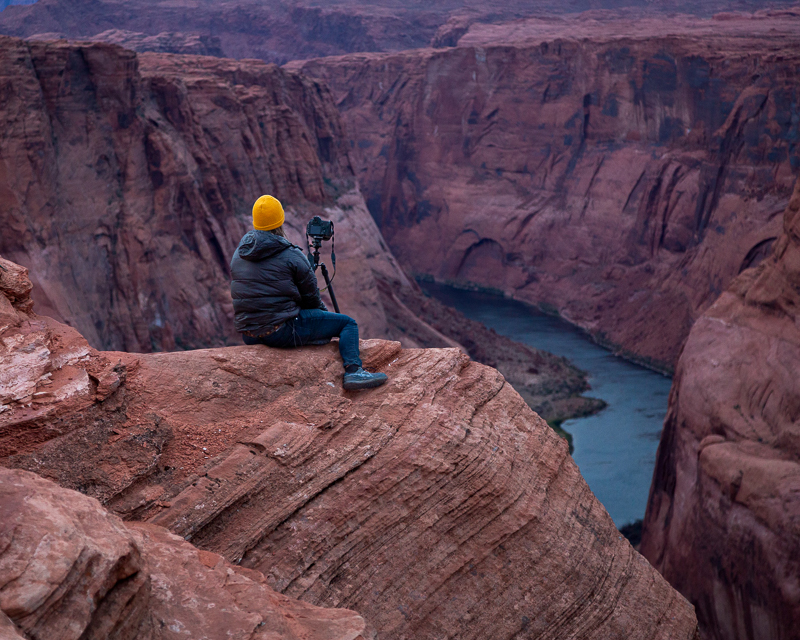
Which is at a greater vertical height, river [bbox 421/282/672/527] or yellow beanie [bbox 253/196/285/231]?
yellow beanie [bbox 253/196/285/231]

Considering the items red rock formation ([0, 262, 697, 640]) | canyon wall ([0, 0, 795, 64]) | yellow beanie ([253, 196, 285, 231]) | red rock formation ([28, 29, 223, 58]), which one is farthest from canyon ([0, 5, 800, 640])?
canyon wall ([0, 0, 795, 64])

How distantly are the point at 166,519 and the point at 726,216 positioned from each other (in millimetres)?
29980

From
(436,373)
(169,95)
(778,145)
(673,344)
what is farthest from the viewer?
(673,344)

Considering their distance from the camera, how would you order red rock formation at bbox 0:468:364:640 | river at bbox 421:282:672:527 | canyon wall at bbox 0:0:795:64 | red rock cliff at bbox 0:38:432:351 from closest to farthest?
red rock formation at bbox 0:468:364:640, red rock cliff at bbox 0:38:432:351, river at bbox 421:282:672:527, canyon wall at bbox 0:0:795:64

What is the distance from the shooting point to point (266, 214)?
21.6 ft

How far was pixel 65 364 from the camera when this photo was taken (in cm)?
561

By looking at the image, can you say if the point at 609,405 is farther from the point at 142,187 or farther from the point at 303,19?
the point at 303,19

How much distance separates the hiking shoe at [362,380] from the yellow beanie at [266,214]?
1.55 metres

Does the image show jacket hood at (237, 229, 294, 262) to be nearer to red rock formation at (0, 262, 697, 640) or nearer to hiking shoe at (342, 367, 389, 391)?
red rock formation at (0, 262, 697, 640)

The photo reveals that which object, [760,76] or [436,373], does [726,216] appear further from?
[436,373]

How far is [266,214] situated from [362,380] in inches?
68.8

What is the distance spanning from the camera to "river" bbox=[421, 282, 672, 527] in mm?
20922

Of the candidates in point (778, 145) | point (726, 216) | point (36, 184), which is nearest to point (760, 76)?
point (778, 145)

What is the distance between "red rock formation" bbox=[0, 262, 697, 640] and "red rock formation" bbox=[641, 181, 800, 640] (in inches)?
204
